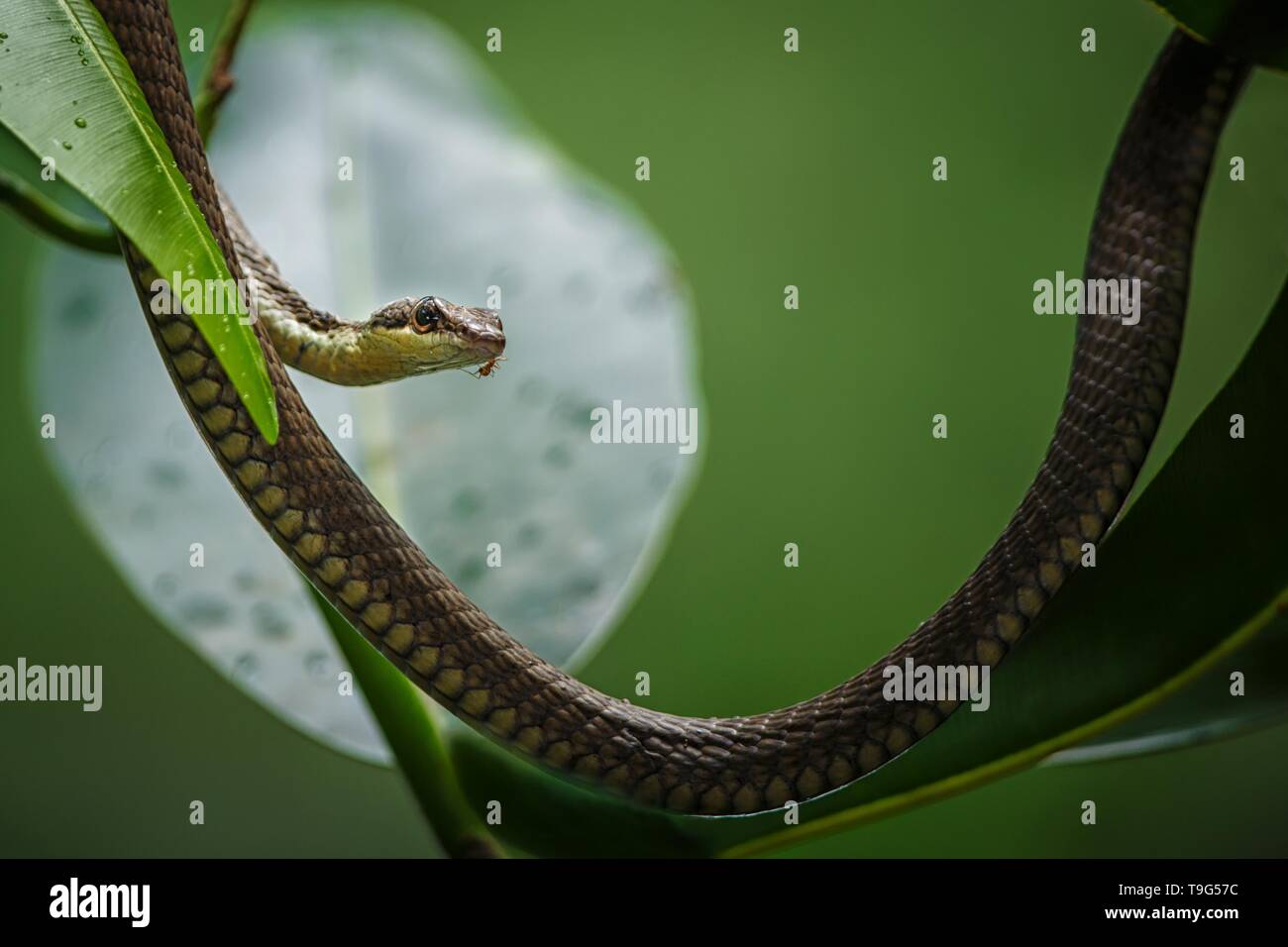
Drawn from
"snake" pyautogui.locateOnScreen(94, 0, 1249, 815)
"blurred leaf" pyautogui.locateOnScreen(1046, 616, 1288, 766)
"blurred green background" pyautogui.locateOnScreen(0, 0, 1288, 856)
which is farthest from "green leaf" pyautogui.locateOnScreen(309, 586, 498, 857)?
"blurred green background" pyautogui.locateOnScreen(0, 0, 1288, 856)

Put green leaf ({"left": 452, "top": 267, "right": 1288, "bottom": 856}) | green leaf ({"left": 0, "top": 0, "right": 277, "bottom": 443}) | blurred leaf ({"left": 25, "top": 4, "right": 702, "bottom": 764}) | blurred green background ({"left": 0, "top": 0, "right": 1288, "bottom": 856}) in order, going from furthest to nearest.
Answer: blurred green background ({"left": 0, "top": 0, "right": 1288, "bottom": 856}), blurred leaf ({"left": 25, "top": 4, "right": 702, "bottom": 764}), green leaf ({"left": 452, "top": 267, "right": 1288, "bottom": 856}), green leaf ({"left": 0, "top": 0, "right": 277, "bottom": 443})

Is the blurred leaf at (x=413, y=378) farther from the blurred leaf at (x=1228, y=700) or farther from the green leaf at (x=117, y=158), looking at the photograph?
the green leaf at (x=117, y=158)

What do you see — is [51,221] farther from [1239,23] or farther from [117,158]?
[1239,23]

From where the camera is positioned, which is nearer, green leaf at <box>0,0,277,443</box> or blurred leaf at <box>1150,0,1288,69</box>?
green leaf at <box>0,0,277,443</box>

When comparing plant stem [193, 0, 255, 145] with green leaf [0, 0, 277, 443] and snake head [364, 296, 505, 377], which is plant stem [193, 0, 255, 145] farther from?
green leaf [0, 0, 277, 443]

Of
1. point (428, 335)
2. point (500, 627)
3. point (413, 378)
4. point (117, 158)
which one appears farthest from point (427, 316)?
point (413, 378)
